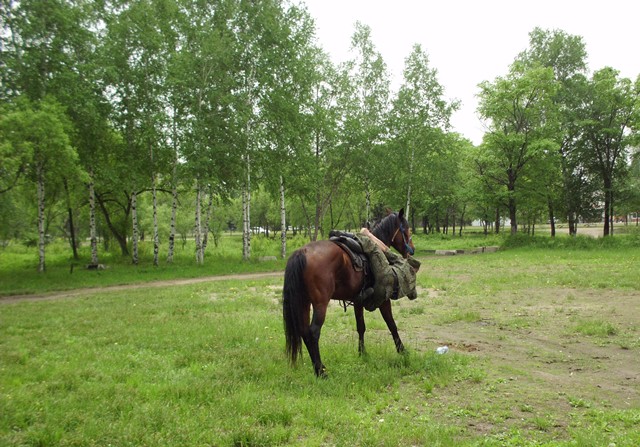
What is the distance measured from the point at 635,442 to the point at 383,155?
2895 cm

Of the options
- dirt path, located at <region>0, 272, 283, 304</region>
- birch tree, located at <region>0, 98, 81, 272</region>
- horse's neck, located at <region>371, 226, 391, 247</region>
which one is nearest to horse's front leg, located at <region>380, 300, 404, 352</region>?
horse's neck, located at <region>371, 226, 391, 247</region>

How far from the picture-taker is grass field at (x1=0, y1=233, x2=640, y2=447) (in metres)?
4.22

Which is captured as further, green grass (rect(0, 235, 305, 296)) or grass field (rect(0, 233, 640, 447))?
green grass (rect(0, 235, 305, 296))

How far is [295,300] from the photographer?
20.0 ft

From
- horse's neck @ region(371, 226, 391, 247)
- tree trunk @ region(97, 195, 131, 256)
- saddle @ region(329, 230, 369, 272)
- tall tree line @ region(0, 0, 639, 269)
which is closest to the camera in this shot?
saddle @ region(329, 230, 369, 272)

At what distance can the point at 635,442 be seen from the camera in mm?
3947

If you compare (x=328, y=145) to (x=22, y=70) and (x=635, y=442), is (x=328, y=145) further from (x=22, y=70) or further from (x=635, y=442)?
(x=635, y=442)

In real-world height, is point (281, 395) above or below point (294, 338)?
below

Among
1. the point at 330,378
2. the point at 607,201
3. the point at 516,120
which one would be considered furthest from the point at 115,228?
the point at 607,201

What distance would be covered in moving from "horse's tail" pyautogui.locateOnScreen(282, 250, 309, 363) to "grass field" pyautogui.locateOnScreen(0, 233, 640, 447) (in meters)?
0.56

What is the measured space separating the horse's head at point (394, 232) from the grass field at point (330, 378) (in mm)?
1943

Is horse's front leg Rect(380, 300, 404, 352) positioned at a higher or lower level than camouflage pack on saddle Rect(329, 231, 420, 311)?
lower

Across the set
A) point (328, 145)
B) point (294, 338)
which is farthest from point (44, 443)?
point (328, 145)

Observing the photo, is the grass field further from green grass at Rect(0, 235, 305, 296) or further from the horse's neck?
green grass at Rect(0, 235, 305, 296)
